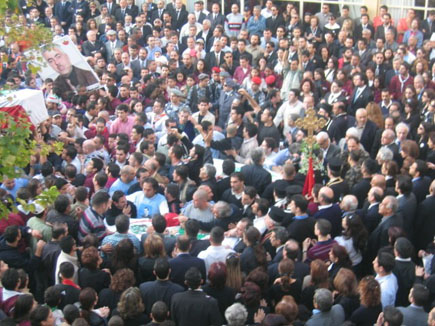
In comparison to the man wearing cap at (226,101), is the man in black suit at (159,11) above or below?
above

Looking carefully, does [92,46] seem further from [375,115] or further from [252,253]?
[252,253]

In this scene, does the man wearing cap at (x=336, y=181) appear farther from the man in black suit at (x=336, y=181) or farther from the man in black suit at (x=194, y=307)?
the man in black suit at (x=194, y=307)

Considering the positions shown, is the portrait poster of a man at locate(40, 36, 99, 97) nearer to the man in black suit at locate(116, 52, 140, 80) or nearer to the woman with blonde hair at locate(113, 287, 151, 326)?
the man in black suit at locate(116, 52, 140, 80)

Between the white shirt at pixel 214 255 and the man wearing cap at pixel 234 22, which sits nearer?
the white shirt at pixel 214 255

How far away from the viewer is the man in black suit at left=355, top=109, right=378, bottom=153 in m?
12.0

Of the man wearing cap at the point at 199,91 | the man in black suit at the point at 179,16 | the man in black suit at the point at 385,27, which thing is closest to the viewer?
the man wearing cap at the point at 199,91

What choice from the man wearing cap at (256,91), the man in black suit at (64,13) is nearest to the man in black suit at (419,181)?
the man wearing cap at (256,91)

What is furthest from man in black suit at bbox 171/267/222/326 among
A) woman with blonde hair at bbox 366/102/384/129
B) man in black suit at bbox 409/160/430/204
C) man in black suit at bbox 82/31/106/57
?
man in black suit at bbox 82/31/106/57

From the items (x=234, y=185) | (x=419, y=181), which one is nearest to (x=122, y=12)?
(x=234, y=185)

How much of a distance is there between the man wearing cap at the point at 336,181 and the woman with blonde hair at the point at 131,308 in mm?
3615

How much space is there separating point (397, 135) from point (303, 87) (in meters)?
2.78

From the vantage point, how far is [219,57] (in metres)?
17.0

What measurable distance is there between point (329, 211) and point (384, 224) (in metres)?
0.69

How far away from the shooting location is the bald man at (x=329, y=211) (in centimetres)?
907
